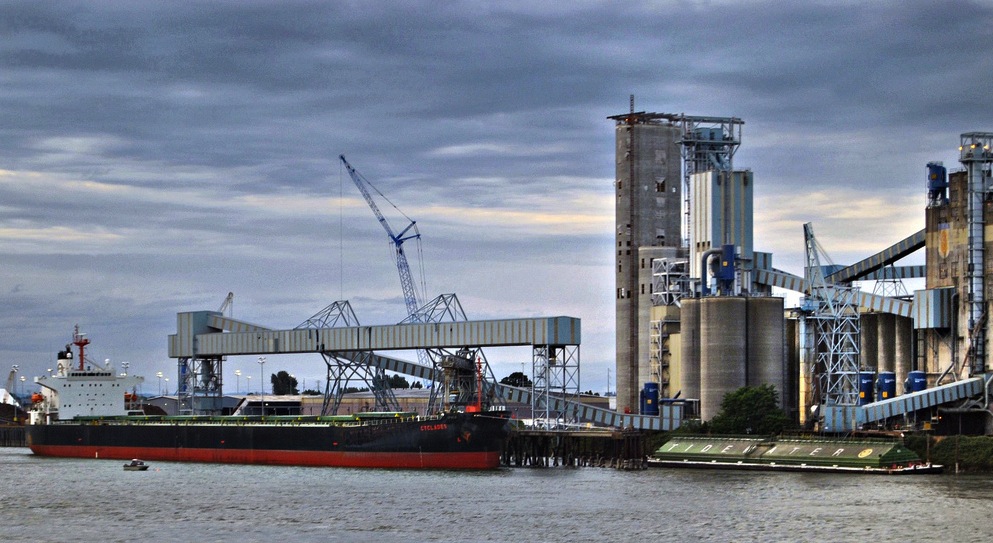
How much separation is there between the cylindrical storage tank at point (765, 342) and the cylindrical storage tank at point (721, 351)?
856mm

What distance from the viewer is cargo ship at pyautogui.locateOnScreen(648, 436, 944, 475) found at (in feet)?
328

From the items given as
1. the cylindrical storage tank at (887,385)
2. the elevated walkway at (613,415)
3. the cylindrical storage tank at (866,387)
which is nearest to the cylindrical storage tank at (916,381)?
the cylindrical storage tank at (887,385)

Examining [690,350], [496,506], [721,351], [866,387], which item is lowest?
[496,506]

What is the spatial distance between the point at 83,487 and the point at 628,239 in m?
71.4

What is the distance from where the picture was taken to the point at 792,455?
4131 inches

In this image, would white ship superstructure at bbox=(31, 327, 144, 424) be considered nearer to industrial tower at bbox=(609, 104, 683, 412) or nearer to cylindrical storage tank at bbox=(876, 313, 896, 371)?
industrial tower at bbox=(609, 104, 683, 412)

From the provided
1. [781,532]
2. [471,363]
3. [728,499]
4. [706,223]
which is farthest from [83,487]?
[706,223]

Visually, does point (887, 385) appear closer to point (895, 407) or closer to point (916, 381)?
point (916, 381)

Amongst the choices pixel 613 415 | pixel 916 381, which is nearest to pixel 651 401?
pixel 613 415

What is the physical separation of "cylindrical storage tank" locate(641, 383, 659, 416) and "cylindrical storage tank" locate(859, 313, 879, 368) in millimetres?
19448

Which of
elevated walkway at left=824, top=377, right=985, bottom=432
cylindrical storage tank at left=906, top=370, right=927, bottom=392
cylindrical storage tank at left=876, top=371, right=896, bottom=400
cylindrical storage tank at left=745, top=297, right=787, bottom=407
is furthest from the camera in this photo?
cylindrical storage tank at left=745, top=297, right=787, bottom=407

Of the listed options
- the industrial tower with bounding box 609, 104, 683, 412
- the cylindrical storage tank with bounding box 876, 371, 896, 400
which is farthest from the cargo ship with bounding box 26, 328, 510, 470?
the industrial tower with bounding box 609, 104, 683, 412

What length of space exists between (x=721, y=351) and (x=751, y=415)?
29.4 feet

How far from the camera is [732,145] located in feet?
475
